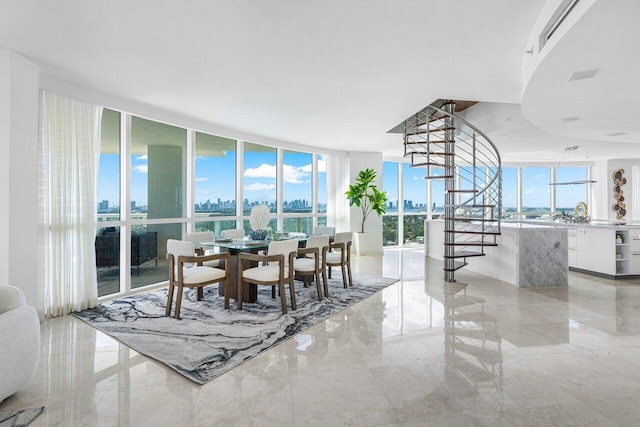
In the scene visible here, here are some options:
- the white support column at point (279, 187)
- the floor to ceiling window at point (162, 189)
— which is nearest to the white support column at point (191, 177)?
the floor to ceiling window at point (162, 189)

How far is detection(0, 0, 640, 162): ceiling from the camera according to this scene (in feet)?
8.49

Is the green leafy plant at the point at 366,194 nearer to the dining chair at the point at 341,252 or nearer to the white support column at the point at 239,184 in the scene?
the white support column at the point at 239,184

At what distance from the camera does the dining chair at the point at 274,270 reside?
4082 mm

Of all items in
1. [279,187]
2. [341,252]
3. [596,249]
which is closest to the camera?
[341,252]

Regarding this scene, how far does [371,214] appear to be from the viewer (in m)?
9.79

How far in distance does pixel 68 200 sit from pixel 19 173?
68cm

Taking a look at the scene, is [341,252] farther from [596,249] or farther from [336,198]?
[596,249]

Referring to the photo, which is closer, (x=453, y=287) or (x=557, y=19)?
(x=557, y=19)

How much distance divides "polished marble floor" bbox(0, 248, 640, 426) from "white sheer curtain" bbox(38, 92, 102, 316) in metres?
0.44

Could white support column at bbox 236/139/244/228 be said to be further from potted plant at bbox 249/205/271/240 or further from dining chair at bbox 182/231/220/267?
potted plant at bbox 249/205/271/240

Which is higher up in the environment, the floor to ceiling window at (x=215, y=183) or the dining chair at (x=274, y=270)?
the floor to ceiling window at (x=215, y=183)

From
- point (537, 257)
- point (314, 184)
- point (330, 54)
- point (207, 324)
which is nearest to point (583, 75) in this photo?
point (330, 54)

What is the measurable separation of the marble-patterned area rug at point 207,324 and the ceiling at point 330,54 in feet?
8.94

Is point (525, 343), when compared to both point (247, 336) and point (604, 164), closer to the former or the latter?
point (247, 336)
